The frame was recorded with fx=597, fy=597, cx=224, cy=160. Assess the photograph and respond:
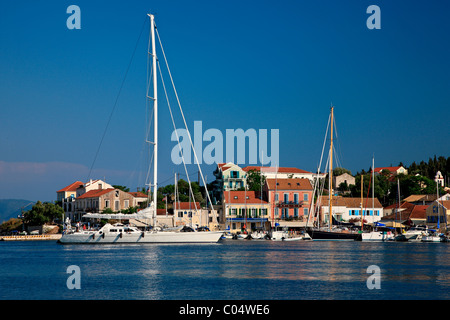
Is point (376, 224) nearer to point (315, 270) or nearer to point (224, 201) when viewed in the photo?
point (224, 201)

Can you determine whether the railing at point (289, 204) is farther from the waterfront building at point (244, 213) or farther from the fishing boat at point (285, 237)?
the fishing boat at point (285, 237)

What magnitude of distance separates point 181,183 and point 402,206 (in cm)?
4560

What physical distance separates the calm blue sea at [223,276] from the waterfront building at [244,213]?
158 feet

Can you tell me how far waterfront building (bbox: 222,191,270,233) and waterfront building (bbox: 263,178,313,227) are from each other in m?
1.54

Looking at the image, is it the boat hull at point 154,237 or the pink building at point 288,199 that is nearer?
the boat hull at point 154,237

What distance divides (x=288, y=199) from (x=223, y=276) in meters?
69.3

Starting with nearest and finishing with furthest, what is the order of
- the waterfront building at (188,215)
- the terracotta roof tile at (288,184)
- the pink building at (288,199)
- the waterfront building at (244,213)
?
the waterfront building at (188,215), the waterfront building at (244,213), the pink building at (288,199), the terracotta roof tile at (288,184)

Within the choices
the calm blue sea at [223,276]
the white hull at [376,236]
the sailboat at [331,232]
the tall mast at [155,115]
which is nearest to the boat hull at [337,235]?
the sailboat at [331,232]

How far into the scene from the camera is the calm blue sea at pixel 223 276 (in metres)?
31.1

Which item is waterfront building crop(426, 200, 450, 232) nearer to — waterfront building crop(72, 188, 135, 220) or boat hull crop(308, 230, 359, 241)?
boat hull crop(308, 230, 359, 241)

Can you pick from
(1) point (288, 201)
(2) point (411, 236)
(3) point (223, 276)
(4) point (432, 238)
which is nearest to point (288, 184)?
(1) point (288, 201)

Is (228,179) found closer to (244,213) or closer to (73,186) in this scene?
(244,213)

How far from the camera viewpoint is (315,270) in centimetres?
4144
